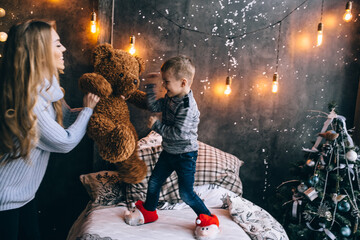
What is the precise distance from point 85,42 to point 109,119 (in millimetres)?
1130

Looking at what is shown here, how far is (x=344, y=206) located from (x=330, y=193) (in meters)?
0.13

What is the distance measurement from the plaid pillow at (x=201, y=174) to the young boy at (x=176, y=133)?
189mm

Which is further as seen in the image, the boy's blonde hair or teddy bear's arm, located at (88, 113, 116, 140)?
the boy's blonde hair

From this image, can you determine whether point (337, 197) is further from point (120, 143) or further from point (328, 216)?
point (120, 143)

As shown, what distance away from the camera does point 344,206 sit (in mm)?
2021

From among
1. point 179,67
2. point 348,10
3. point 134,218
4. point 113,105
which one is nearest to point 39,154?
point 113,105

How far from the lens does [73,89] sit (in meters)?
2.34

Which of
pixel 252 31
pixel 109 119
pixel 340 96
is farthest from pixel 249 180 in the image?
pixel 109 119

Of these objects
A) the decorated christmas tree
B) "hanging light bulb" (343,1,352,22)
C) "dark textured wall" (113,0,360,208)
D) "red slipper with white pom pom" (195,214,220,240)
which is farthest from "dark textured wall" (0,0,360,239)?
"red slipper with white pom pom" (195,214,220,240)

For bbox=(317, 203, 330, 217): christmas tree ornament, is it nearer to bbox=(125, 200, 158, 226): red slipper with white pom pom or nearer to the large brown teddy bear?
bbox=(125, 200, 158, 226): red slipper with white pom pom

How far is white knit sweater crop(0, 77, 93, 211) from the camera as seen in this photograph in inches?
49.9

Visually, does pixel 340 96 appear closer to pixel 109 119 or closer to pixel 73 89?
pixel 109 119

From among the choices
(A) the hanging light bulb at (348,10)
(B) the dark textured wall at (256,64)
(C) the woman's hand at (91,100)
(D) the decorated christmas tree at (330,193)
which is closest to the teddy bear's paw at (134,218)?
(C) the woman's hand at (91,100)

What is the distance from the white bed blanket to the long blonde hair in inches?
27.5
